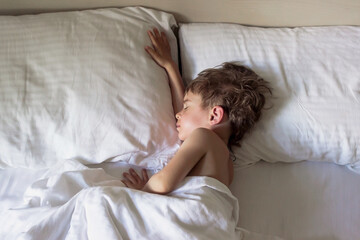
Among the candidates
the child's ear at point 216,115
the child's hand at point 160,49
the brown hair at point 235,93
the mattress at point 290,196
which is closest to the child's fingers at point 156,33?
the child's hand at point 160,49

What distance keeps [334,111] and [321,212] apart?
28 cm

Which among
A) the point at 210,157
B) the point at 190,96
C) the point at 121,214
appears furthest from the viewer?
the point at 190,96

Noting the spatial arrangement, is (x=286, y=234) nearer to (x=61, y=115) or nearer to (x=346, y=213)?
(x=346, y=213)

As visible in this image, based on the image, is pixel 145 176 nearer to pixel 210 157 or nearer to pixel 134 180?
pixel 134 180

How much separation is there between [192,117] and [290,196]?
13.7 inches

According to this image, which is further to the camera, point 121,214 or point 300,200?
point 300,200

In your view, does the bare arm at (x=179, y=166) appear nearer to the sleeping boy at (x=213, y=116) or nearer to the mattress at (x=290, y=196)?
the sleeping boy at (x=213, y=116)

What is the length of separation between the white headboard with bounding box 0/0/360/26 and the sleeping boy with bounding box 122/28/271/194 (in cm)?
20

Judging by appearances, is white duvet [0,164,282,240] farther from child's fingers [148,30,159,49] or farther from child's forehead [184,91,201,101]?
child's fingers [148,30,159,49]

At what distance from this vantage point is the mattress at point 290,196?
0.96 m

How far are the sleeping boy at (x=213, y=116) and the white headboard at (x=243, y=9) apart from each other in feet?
0.66

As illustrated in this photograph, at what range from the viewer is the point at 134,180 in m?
1.00

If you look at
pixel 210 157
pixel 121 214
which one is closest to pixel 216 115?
pixel 210 157

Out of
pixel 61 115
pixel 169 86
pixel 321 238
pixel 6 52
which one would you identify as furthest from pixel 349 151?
pixel 6 52
